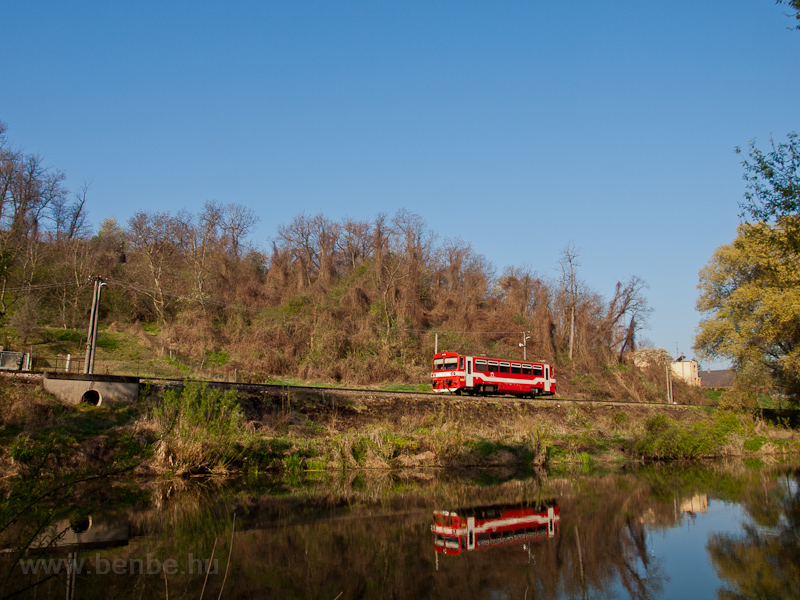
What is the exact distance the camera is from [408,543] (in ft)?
31.3

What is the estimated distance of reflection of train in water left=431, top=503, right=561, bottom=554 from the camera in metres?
9.66

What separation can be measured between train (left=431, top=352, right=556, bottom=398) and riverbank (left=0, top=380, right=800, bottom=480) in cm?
290

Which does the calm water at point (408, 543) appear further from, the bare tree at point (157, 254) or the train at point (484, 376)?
the bare tree at point (157, 254)

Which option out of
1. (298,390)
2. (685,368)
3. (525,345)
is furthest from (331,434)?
(685,368)

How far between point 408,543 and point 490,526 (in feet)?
7.12

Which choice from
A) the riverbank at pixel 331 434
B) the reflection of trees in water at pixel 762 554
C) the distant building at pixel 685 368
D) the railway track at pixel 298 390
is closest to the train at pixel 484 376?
the railway track at pixel 298 390

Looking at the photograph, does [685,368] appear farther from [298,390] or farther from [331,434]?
[331,434]

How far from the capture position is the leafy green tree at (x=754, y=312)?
30.3 metres

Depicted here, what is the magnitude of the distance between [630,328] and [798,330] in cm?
2848

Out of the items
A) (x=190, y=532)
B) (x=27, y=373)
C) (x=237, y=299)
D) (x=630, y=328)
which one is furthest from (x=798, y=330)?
(x=237, y=299)

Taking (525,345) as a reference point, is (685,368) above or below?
below

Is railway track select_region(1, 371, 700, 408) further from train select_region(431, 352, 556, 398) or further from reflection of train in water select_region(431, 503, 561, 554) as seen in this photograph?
reflection of train in water select_region(431, 503, 561, 554)

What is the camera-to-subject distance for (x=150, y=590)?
22.9 feet

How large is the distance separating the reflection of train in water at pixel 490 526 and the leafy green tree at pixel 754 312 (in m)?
19.5
